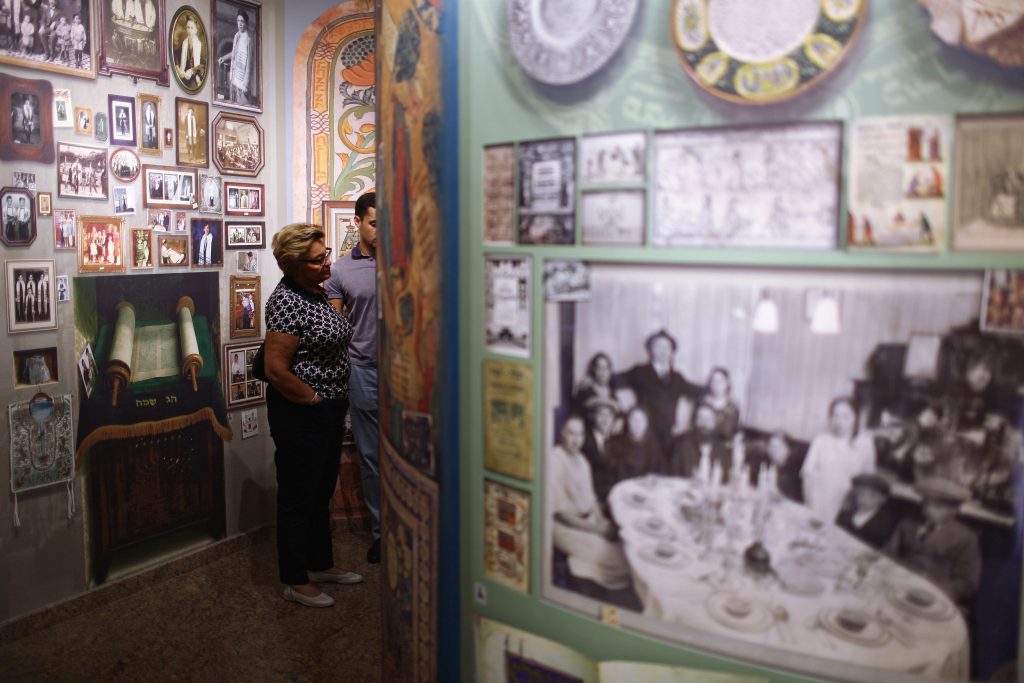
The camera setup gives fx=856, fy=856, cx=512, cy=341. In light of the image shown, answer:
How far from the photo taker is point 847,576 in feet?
3.13

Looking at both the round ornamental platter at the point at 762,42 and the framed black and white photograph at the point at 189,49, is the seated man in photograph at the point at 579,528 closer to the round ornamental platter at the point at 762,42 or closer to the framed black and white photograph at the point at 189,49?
the round ornamental platter at the point at 762,42

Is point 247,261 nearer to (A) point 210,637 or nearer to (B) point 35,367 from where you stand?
(B) point 35,367

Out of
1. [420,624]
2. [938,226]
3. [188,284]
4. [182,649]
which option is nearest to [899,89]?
[938,226]

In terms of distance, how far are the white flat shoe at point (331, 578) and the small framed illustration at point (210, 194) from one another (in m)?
1.77

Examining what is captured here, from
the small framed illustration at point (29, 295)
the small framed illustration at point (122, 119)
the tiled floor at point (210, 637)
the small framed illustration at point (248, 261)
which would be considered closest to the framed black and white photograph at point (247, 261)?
the small framed illustration at point (248, 261)

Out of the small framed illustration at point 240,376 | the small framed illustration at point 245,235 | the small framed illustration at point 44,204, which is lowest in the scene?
the small framed illustration at point 240,376

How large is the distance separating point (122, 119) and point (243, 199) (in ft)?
2.38

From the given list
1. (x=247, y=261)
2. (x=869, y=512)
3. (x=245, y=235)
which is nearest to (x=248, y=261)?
(x=247, y=261)

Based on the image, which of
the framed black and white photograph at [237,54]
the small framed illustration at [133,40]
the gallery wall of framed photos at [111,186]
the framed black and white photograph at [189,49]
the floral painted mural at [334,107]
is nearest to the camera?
the gallery wall of framed photos at [111,186]

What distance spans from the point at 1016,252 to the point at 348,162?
4.12 m

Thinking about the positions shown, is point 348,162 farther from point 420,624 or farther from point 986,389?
point 986,389

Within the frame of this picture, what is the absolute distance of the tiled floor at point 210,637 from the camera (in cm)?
316

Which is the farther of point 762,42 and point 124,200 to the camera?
point 124,200

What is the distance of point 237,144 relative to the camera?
4160 millimetres
